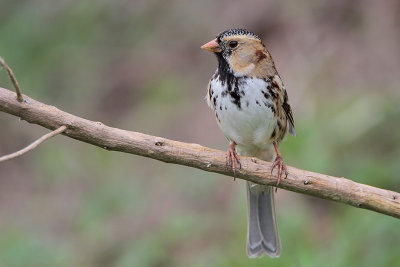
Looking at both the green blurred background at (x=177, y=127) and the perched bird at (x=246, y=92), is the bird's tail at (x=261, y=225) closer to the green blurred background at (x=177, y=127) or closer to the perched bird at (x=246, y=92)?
the green blurred background at (x=177, y=127)

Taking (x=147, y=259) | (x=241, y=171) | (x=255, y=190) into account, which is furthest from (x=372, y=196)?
(x=147, y=259)

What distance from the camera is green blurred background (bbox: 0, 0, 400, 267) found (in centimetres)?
576

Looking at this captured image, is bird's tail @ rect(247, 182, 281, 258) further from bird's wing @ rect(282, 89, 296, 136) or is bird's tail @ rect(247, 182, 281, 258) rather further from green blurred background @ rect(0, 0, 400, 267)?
bird's wing @ rect(282, 89, 296, 136)

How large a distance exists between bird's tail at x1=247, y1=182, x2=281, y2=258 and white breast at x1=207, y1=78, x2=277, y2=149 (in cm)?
64

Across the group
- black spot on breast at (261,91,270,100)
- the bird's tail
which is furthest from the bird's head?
the bird's tail

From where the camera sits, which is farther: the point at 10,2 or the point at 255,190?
the point at 10,2

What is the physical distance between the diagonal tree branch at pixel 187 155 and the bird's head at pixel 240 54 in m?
0.65

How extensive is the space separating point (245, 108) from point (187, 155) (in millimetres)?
735

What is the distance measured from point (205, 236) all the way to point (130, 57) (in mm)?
4201

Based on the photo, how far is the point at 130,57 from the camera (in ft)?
31.4

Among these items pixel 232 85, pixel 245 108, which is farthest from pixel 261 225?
pixel 232 85

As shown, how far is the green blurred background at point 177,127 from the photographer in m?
5.76

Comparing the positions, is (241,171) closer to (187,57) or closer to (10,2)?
(187,57)

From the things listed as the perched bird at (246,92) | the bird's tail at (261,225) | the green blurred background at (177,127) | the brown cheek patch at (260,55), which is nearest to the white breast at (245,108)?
the perched bird at (246,92)
